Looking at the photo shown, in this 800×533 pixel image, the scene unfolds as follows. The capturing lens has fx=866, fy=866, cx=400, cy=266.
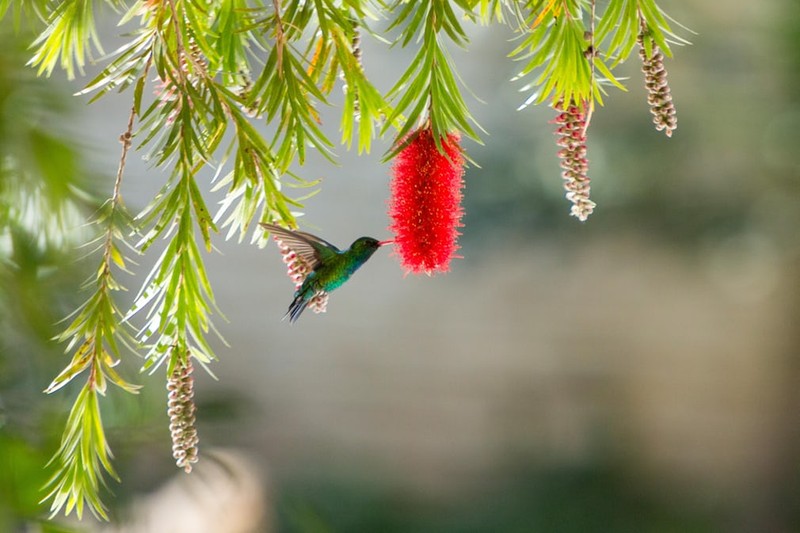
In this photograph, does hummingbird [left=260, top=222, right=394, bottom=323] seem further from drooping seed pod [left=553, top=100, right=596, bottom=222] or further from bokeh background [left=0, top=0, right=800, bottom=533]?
bokeh background [left=0, top=0, right=800, bottom=533]

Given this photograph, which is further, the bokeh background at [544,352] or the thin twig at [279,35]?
the bokeh background at [544,352]

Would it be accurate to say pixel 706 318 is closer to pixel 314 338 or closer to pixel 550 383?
pixel 550 383

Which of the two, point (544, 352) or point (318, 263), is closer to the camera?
point (318, 263)

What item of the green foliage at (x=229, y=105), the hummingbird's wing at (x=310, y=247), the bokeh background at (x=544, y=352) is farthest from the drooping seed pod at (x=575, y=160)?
the bokeh background at (x=544, y=352)

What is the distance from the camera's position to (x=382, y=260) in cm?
243

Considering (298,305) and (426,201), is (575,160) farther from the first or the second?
(298,305)

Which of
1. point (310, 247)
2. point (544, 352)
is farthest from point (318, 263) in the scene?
point (544, 352)

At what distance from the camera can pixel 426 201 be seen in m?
0.50

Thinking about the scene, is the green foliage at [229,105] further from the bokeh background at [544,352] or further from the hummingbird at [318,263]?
the bokeh background at [544,352]

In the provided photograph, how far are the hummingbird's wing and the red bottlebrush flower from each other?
7 cm

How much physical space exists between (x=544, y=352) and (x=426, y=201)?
2037mm

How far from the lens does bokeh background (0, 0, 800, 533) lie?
2266 millimetres

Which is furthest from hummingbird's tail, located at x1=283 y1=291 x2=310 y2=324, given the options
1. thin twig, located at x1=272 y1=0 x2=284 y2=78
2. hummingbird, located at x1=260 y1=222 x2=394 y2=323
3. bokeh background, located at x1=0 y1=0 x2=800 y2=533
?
bokeh background, located at x1=0 y1=0 x2=800 y2=533

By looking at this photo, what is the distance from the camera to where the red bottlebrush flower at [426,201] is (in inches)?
19.5
